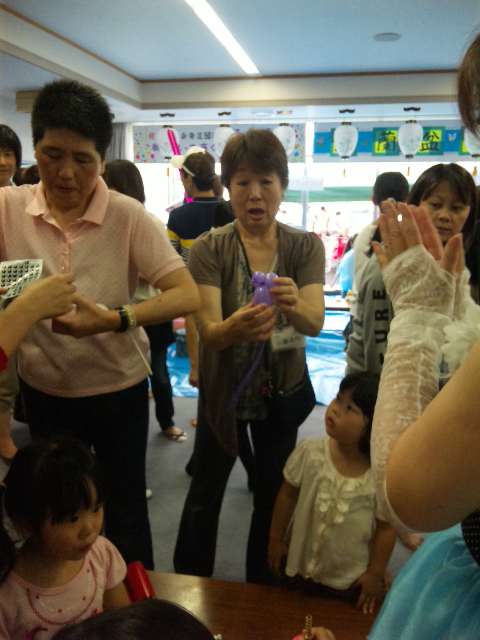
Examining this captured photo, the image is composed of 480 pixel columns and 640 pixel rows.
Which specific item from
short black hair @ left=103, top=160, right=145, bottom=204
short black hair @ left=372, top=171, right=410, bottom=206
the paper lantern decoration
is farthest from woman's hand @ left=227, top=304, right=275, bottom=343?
the paper lantern decoration

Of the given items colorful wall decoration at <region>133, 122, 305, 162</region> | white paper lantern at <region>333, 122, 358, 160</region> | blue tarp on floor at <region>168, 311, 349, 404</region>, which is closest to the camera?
blue tarp on floor at <region>168, 311, 349, 404</region>

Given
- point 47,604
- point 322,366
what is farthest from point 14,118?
point 47,604

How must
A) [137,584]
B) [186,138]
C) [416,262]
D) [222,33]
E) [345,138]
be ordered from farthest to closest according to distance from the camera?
[186,138] < [345,138] < [222,33] < [137,584] < [416,262]

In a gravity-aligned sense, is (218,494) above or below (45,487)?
below

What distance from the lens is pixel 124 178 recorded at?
2578mm

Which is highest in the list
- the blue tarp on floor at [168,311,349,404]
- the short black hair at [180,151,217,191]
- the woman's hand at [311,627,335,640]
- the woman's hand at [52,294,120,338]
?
the short black hair at [180,151,217,191]

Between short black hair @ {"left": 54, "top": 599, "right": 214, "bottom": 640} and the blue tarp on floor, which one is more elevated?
short black hair @ {"left": 54, "top": 599, "right": 214, "bottom": 640}

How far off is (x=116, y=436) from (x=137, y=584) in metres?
0.42

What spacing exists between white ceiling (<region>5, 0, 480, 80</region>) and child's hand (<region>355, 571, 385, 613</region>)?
311 cm

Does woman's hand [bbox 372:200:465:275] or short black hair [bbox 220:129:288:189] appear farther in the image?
short black hair [bbox 220:129:288:189]

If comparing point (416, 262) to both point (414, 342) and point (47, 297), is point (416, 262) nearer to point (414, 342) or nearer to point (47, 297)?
point (414, 342)

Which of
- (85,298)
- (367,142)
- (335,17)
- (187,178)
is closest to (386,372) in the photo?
(85,298)

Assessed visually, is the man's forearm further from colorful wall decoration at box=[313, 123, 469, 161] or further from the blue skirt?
colorful wall decoration at box=[313, 123, 469, 161]

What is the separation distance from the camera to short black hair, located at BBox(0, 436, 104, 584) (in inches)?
37.8
